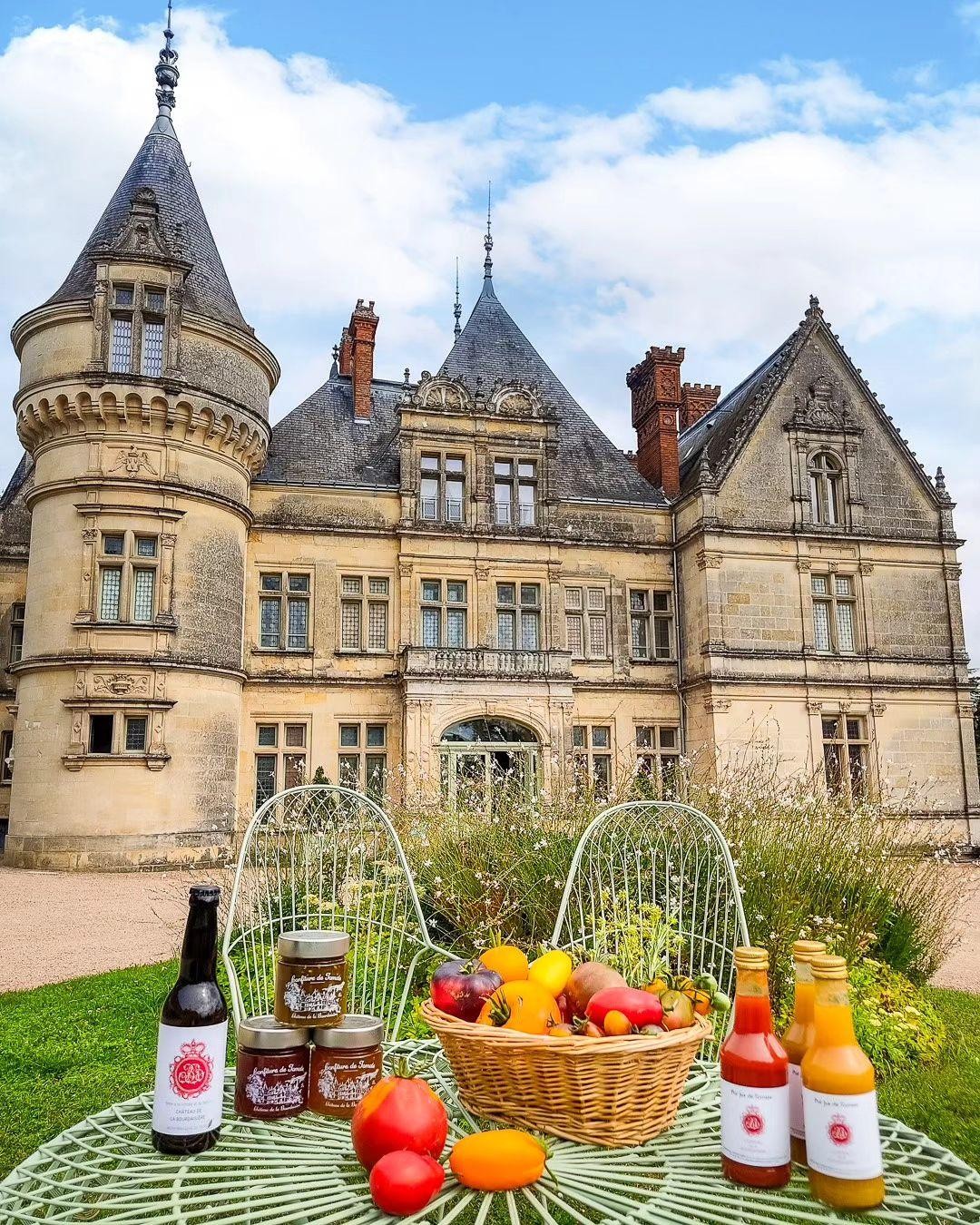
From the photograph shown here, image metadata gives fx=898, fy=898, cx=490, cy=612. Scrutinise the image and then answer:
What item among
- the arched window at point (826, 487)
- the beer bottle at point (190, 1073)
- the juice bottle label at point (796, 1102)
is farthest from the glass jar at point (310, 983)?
the arched window at point (826, 487)

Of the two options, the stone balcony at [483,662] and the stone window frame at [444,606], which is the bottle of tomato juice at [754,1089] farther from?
the stone window frame at [444,606]

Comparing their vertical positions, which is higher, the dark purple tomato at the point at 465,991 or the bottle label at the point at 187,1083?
the dark purple tomato at the point at 465,991

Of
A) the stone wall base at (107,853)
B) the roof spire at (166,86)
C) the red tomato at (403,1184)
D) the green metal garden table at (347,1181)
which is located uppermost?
the roof spire at (166,86)

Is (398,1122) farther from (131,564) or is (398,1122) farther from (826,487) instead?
(826,487)

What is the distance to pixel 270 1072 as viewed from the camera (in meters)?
2.14

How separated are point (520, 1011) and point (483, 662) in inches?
599

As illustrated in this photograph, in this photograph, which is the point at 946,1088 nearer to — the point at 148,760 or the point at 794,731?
the point at 148,760

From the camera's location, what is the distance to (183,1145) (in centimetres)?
195

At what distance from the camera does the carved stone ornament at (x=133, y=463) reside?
15617 mm

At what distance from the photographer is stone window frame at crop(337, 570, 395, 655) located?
17.6m

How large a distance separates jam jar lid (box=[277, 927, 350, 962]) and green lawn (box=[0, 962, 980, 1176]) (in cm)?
233

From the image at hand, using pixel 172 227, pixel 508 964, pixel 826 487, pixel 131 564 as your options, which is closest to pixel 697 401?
→ pixel 826 487

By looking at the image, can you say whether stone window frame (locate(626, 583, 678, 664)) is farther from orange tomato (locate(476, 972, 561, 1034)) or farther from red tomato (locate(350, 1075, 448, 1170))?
red tomato (locate(350, 1075, 448, 1170))

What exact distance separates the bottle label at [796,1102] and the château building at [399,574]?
522 inches
